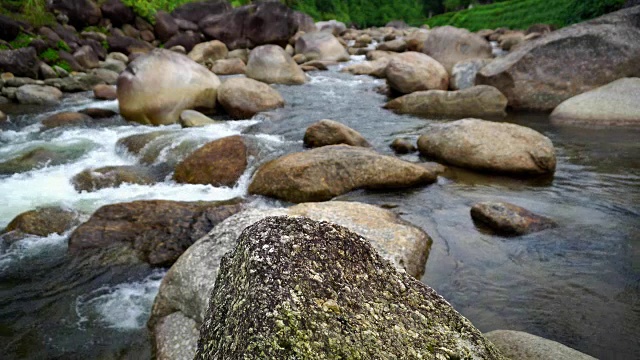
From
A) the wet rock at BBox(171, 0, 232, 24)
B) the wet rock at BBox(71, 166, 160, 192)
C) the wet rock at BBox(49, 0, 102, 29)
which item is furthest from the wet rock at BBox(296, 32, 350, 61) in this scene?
the wet rock at BBox(71, 166, 160, 192)

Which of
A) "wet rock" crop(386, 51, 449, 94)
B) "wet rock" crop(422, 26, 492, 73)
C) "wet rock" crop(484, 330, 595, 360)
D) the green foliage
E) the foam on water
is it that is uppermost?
the green foliage

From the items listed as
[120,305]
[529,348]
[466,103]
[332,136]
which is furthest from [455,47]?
[529,348]

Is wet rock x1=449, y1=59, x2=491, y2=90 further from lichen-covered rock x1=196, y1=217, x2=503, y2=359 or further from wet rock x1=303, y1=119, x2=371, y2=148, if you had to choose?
lichen-covered rock x1=196, y1=217, x2=503, y2=359

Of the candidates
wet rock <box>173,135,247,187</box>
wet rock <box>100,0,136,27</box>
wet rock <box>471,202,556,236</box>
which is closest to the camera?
wet rock <box>471,202,556,236</box>

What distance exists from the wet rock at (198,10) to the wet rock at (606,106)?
81.4ft

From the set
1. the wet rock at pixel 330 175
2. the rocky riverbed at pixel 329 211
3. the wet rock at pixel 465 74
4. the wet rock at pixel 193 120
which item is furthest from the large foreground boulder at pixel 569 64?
the wet rock at pixel 193 120

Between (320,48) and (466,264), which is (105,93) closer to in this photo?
(320,48)

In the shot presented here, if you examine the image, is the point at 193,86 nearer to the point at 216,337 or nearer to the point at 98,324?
the point at 98,324

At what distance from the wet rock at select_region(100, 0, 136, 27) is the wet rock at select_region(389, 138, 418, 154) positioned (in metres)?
22.3

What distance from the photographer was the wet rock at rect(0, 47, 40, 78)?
49.7 ft

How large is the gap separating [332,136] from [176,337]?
5701mm

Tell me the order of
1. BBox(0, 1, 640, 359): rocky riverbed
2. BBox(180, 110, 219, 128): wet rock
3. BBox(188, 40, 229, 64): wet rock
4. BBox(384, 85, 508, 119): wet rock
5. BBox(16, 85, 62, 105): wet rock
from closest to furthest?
BBox(0, 1, 640, 359): rocky riverbed < BBox(180, 110, 219, 128): wet rock < BBox(384, 85, 508, 119): wet rock < BBox(16, 85, 62, 105): wet rock < BBox(188, 40, 229, 64): wet rock

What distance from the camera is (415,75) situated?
45.8 feet

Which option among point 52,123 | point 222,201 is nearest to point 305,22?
point 52,123
